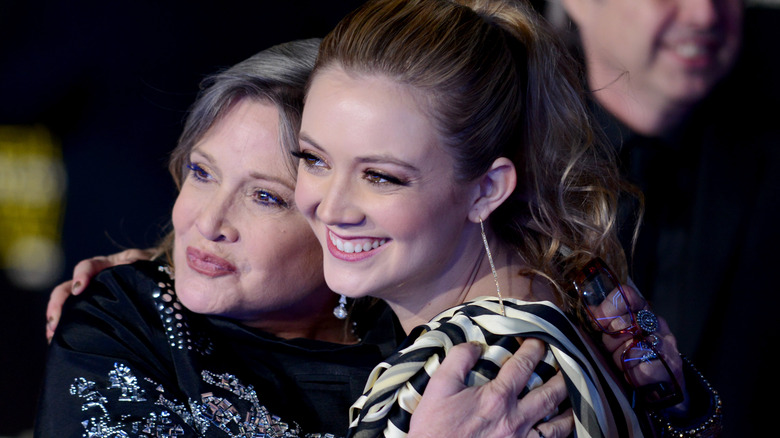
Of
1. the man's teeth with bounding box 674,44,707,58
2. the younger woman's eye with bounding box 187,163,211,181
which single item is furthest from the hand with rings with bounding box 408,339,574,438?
the man's teeth with bounding box 674,44,707,58

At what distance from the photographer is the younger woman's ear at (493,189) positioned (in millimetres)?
1397

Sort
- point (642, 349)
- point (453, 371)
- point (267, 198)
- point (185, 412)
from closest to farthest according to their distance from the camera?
1. point (453, 371)
2. point (642, 349)
3. point (185, 412)
4. point (267, 198)

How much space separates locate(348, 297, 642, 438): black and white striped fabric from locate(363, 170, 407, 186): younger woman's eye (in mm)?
244

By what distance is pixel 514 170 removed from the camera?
139cm

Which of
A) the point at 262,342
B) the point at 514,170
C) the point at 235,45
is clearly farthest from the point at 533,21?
the point at 235,45

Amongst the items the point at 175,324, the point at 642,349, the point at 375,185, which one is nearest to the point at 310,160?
Result: the point at 375,185

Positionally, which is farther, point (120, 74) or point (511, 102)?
point (120, 74)

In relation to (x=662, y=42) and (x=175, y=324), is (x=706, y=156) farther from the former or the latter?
(x=175, y=324)

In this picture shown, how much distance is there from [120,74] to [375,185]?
1.55 meters

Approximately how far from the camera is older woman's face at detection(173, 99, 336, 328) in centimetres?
165

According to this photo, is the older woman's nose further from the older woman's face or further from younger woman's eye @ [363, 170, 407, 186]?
younger woman's eye @ [363, 170, 407, 186]

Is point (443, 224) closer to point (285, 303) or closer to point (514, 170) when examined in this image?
point (514, 170)

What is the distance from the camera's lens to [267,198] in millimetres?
1673

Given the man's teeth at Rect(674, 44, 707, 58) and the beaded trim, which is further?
the man's teeth at Rect(674, 44, 707, 58)
